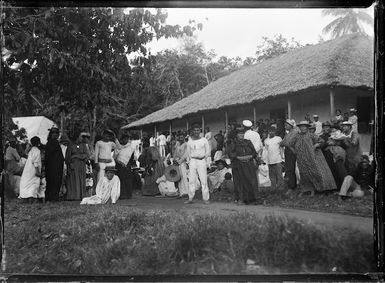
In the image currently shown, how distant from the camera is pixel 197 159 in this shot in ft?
21.0

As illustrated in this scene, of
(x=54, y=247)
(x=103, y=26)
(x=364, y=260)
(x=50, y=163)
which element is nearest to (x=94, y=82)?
(x=103, y=26)

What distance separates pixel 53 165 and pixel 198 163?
2036 mm

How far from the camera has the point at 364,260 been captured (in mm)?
5102

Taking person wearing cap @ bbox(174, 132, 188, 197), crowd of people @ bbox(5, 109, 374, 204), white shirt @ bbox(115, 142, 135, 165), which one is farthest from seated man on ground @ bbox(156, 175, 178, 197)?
white shirt @ bbox(115, 142, 135, 165)

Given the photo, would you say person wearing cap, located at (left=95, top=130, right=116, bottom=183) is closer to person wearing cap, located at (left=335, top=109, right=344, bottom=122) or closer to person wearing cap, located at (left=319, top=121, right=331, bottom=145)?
person wearing cap, located at (left=319, top=121, right=331, bottom=145)

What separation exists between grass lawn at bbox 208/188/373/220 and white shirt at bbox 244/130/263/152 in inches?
31.6

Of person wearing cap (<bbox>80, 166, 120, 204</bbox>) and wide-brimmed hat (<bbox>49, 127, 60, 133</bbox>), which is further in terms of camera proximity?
wide-brimmed hat (<bbox>49, 127, 60, 133</bbox>)

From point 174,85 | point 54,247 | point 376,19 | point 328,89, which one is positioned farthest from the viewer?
point 174,85

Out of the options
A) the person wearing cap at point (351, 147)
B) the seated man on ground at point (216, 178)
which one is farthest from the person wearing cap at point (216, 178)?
the person wearing cap at point (351, 147)

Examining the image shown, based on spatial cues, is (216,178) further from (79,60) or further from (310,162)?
(79,60)

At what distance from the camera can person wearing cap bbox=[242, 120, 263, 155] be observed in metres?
6.50

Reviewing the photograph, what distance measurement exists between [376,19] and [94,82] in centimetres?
385

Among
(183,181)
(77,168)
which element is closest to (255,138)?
(183,181)

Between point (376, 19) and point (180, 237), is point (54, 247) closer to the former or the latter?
point (180, 237)
